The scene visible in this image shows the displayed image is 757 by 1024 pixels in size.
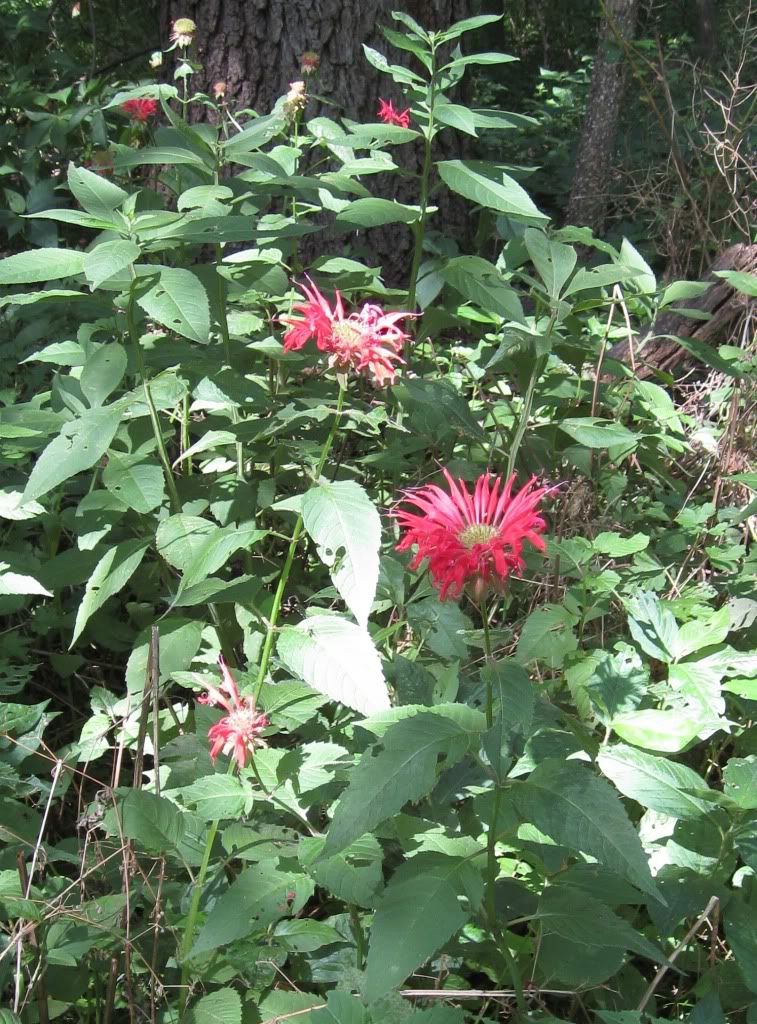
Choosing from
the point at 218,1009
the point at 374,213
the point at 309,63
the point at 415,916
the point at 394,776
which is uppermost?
the point at 309,63

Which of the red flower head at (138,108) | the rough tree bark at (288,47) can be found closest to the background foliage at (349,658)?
the red flower head at (138,108)

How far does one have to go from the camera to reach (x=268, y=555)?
6.92 ft

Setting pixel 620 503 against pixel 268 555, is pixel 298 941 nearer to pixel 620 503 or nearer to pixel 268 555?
pixel 268 555

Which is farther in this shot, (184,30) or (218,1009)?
(184,30)

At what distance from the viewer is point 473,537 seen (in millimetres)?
1186

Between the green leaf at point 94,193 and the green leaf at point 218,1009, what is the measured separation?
113 cm

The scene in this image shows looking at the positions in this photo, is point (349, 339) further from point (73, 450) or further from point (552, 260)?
point (552, 260)

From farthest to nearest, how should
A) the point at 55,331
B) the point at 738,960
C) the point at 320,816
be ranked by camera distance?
the point at 55,331 → the point at 320,816 → the point at 738,960

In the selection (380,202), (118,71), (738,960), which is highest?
(118,71)

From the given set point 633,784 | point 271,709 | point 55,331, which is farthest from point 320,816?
point 55,331

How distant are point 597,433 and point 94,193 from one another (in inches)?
38.7

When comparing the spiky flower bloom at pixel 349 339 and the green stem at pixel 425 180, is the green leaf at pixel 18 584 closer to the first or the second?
the spiky flower bloom at pixel 349 339

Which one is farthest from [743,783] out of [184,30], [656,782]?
[184,30]

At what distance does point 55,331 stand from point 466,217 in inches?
56.4
